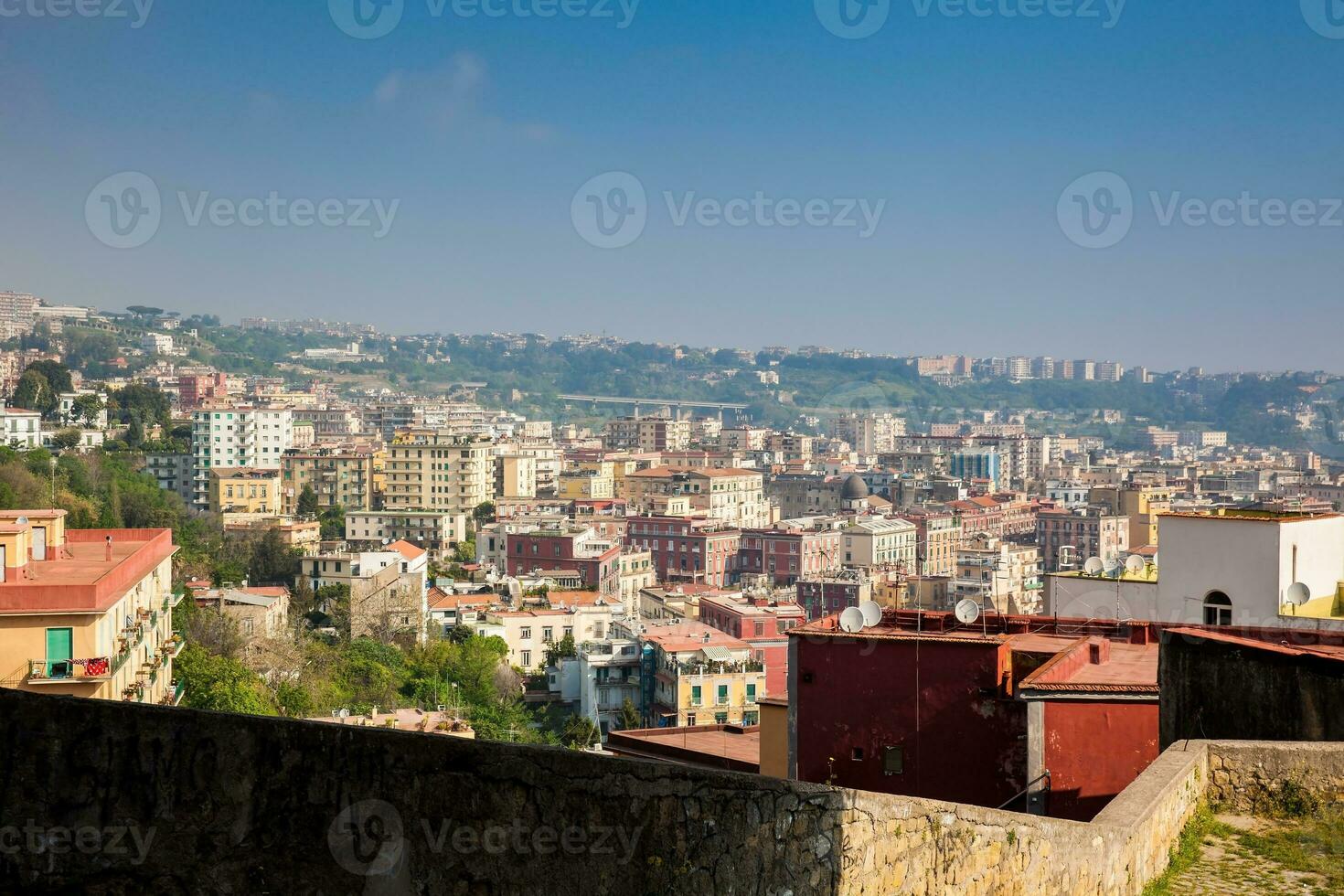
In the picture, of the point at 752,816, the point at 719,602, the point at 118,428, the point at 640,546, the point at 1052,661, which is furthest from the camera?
the point at 118,428

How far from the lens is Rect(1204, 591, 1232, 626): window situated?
222 inches

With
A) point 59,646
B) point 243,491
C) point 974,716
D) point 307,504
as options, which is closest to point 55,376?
point 243,491

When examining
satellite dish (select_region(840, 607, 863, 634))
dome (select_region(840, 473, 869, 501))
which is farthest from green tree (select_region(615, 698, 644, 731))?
dome (select_region(840, 473, 869, 501))

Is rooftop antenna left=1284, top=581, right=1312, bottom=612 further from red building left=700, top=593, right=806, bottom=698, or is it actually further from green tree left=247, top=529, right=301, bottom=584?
green tree left=247, top=529, right=301, bottom=584

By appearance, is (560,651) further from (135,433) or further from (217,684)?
(135,433)

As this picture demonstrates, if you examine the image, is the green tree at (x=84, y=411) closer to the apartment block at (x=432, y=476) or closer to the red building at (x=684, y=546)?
the apartment block at (x=432, y=476)

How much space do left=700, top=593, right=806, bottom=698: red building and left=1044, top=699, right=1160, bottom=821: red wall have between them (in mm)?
17356

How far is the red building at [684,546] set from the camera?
152ft

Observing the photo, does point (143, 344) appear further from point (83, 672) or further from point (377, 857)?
point (377, 857)

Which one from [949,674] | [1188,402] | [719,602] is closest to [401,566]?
[719,602]

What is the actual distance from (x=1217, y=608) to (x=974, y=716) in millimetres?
2147

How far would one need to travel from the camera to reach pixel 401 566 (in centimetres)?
2991

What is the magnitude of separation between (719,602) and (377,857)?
Result: 27.2 metres

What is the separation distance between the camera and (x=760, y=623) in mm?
26531
